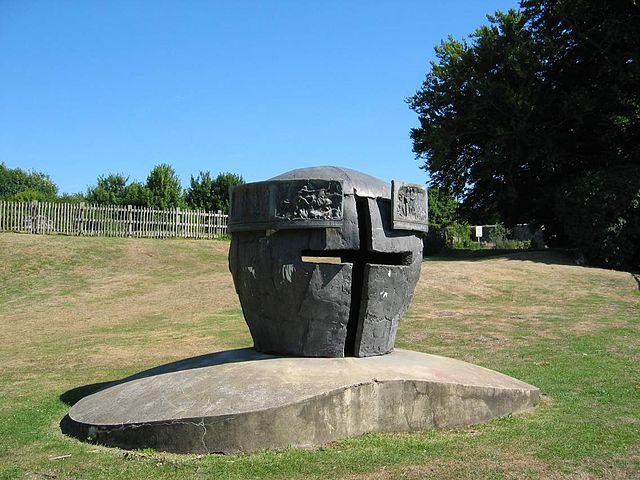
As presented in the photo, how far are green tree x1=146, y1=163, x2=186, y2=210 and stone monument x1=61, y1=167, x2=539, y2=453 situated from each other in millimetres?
43965

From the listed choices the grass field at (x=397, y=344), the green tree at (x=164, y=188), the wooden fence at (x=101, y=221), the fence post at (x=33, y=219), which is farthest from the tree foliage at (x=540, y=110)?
the green tree at (x=164, y=188)

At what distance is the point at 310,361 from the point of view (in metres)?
6.44

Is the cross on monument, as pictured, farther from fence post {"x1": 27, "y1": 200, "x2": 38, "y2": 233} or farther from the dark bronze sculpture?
fence post {"x1": 27, "y1": 200, "x2": 38, "y2": 233}

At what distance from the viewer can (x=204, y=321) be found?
14.8 metres

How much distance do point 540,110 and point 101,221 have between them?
798 inches

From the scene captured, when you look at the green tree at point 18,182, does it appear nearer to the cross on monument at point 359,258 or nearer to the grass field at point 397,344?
the grass field at point 397,344

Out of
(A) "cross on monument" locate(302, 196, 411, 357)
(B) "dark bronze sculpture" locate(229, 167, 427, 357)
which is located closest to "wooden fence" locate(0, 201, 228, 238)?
(A) "cross on monument" locate(302, 196, 411, 357)

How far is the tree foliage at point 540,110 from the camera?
2428 cm

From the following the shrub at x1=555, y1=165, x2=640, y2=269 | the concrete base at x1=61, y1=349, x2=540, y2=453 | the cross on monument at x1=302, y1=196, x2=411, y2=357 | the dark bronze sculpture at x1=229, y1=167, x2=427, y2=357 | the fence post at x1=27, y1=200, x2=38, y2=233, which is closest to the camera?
the concrete base at x1=61, y1=349, x2=540, y2=453

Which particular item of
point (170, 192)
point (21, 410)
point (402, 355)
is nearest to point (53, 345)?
point (21, 410)

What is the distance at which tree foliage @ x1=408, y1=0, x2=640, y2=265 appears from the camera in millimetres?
24281

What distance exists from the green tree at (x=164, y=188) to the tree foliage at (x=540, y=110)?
25337 mm

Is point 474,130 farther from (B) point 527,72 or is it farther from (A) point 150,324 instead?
(A) point 150,324

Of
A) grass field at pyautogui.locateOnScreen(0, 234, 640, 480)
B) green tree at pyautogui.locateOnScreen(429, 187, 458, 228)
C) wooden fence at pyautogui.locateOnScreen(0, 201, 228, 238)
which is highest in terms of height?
green tree at pyautogui.locateOnScreen(429, 187, 458, 228)
